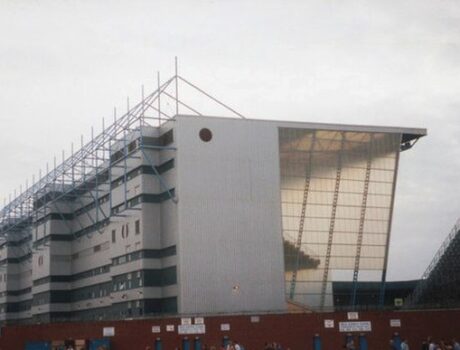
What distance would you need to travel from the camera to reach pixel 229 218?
277 ft

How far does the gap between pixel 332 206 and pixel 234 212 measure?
15.4 metres

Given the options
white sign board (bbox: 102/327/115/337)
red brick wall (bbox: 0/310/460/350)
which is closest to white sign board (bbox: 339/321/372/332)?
red brick wall (bbox: 0/310/460/350)

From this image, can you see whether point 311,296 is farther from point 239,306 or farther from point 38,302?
point 38,302

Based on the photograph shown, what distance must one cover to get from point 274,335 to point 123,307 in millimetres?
27232

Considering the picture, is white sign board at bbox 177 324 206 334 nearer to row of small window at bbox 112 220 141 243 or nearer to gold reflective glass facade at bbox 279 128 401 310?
gold reflective glass facade at bbox 279 128 401 310

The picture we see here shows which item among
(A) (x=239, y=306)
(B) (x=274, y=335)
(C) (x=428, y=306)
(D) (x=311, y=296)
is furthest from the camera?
(D) (x=311, y=296)

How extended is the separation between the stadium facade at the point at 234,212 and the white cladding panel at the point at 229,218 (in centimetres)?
12

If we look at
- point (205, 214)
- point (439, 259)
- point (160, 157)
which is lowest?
point (439, 259)

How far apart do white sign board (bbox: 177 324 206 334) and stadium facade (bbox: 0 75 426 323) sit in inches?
456

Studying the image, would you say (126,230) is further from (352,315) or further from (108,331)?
(352,315)

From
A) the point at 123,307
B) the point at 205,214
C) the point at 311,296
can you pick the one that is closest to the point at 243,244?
the point at 205,214

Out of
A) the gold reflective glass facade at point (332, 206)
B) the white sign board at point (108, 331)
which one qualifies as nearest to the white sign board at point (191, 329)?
the white sign board at point (108, 331)

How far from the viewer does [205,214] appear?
8362 centimetres

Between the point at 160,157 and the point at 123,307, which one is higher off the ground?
the point at 160,157
